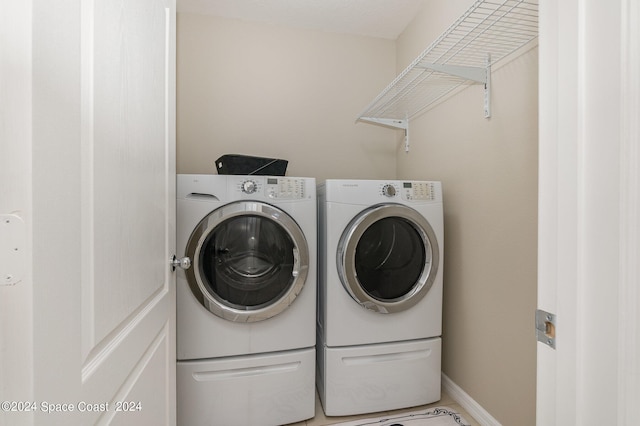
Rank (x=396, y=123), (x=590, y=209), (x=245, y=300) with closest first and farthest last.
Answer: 1. (x=590, y=209)
2. (x=245, y=300)
3. (x=396, y=123)

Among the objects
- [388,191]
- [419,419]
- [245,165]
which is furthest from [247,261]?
[419,419]

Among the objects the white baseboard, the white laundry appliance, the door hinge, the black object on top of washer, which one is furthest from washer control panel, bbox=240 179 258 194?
the white baseboard

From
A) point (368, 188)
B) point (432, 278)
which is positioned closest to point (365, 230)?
point (368, 188)

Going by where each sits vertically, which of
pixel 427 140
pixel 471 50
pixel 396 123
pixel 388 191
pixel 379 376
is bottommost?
pixel 379 376

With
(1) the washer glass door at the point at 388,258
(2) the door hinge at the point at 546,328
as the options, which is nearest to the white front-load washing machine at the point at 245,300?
(1) the washer glass door at the point at 388,258

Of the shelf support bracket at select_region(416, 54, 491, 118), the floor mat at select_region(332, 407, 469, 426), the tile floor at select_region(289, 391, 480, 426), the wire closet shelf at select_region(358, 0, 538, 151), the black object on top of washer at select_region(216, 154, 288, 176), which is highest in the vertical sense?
the wire closet shelf at select_region(358, 0, 538, 151)

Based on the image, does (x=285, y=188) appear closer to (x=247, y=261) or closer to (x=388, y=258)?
(x=247, y=261)

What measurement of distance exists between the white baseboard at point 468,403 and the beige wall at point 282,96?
1.51m

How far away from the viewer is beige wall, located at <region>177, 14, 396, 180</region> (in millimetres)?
2104

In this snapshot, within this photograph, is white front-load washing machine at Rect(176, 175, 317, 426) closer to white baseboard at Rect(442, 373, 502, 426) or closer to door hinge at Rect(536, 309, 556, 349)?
white baseboard at Rect(442, 373, 502, 426)

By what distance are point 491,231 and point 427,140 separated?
0.80m

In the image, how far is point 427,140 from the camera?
1.97 meters

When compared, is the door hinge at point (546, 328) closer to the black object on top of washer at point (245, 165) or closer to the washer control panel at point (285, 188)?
the washer control panel at point (285, 188)

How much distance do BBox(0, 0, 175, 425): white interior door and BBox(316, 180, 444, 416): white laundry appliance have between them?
2.85ft
